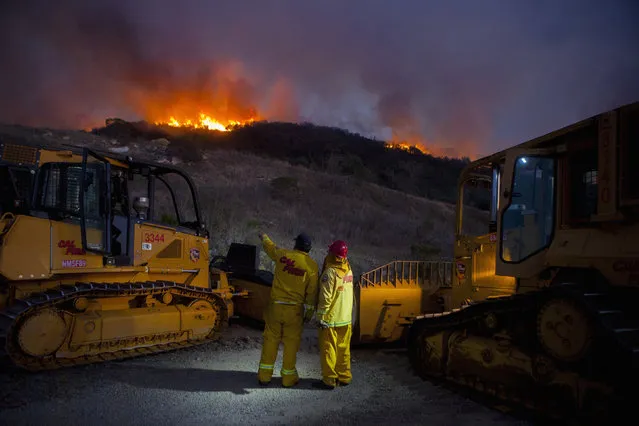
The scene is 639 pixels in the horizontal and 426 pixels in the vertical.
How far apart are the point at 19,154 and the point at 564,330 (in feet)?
24.3

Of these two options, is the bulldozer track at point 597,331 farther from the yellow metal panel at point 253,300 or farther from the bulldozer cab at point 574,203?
the yellow metal panel at point 253,300

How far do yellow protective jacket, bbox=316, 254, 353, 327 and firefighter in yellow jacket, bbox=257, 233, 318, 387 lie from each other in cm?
20

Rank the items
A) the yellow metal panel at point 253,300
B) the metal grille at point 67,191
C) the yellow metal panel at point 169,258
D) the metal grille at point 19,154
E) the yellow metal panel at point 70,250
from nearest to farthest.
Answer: the yellow metal panel at point 70,250 → the metal grille at point 19,154 → the metal grille at point 67,191 → the yellow metal panel at point 169,258 → the yellow metal panel at point 253,300

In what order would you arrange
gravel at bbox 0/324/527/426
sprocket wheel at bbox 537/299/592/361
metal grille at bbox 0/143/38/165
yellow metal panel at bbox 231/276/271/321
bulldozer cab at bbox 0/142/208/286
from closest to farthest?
sprocket wheel at bbox 537/299/592/361 → gravel at bbox 0/324/527/426 → bulldozer cab at bbox 0/142/208/286 → metal grille at bbox 0/143/38/165 → yellow metal panel at bbox 231/276/271/321

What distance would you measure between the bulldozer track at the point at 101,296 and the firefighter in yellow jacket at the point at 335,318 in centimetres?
290

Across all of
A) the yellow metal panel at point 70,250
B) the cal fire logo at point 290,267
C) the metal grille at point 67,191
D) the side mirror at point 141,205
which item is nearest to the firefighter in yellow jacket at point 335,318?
the cal fire logo at point 290,267

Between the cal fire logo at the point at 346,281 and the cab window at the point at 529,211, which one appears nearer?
the cab window at the point at 529,211

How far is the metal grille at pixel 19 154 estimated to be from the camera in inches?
279

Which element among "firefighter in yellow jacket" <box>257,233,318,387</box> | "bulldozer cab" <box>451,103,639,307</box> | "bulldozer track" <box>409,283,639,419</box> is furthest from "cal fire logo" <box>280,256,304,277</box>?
"bulldozer cab" <box>451,103,639,307</box>

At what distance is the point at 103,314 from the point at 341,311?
11.7 feet

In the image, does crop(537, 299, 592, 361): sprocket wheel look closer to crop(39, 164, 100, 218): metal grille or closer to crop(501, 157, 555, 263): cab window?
crop(501, 157, 555, 263): cab window

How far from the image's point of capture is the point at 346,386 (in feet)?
21.1

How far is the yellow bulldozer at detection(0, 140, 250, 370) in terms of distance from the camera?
6477 mm

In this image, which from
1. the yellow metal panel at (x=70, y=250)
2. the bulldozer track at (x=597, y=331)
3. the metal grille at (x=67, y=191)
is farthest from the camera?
the metal grille at (x=67, y=191)
